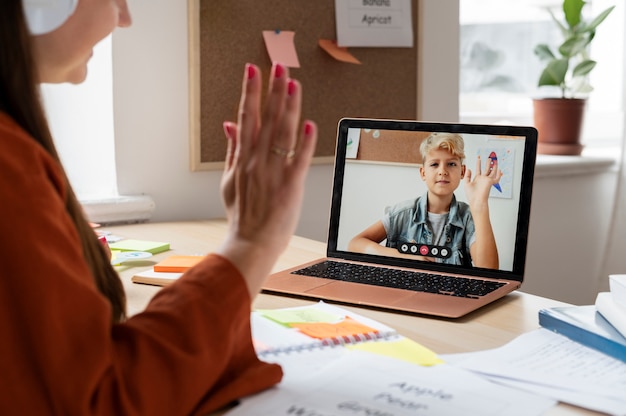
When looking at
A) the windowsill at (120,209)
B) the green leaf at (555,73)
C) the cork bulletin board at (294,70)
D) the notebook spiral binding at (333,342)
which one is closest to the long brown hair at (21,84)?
the notebook spiral binding at (333,342)

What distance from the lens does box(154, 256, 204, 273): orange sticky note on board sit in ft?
4.15

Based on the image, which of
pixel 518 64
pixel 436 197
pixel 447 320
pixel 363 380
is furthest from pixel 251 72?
pixel 518 64

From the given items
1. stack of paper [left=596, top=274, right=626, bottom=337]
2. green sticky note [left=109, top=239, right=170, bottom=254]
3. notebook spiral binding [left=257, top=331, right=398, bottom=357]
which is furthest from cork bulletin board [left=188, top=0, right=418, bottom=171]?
stack of paper [left=596, top=274, right=626, bottom=337]

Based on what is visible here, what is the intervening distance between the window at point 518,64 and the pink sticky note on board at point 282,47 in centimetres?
101

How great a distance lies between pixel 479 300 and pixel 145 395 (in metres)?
0.58

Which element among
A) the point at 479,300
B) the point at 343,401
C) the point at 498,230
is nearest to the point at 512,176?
the point at 498,230

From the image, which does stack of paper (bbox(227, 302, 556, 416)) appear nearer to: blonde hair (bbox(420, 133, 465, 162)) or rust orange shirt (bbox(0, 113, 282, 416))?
rust orange shirt (bbox(0, 113, 282, 416))

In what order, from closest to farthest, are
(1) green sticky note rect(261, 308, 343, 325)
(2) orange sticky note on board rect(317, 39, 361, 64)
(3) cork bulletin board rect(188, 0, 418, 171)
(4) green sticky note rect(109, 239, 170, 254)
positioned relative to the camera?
(1) green sticky note rect(261, 308, 343, 325) → (4) green sticky note rect(109, 239, 170, 254) → (3) cork bulletin board rect(188, 0, 418, 171) → (2) orange sticky note on board rect(317, 39, 361, 64)

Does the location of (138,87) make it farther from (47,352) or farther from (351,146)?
(47,352)

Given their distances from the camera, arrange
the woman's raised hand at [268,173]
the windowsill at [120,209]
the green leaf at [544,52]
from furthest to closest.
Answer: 1. the green leaf at [544,52]
2. the windowsill at [120,209]
3. the woman's raised hand at [268,173]

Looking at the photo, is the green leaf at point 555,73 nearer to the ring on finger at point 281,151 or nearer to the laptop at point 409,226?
the laptop at point 409,226

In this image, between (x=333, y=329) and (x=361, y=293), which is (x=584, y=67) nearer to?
(x=361, y=293)

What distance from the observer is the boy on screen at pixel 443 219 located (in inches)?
48.6

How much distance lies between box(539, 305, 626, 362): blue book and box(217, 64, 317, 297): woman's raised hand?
0.39 m
